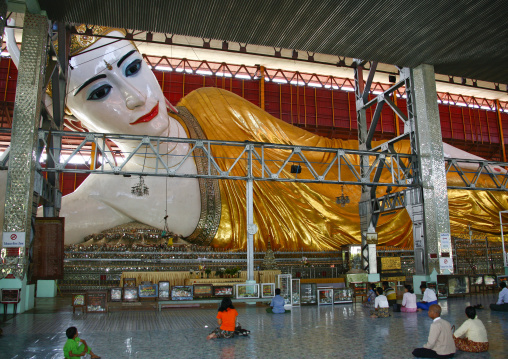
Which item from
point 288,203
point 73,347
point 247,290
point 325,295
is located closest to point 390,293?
point 325,295

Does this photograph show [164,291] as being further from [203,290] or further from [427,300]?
[427,300]

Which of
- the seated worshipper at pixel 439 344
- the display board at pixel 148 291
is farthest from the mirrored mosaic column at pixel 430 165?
the seated worshipper at pixel 439 344

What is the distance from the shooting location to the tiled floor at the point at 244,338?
161 inches

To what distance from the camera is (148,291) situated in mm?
7754

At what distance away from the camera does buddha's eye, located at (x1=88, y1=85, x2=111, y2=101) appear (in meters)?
10.5

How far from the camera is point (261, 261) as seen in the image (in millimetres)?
11258

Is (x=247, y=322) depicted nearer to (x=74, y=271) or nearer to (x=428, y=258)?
(x=428, y=258)

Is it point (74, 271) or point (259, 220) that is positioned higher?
point (259, 220)

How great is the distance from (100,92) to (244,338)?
7578mm

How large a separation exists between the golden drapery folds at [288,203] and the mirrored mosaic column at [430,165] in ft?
11.0

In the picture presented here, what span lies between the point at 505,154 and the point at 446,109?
13.2 ft

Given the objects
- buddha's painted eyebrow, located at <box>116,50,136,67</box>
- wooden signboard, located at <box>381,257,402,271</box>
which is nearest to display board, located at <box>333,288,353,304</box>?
wooden signboard, located at <box>381,257,402,271</box>

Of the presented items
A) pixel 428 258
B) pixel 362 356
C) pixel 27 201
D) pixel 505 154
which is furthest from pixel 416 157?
pixel 505 154

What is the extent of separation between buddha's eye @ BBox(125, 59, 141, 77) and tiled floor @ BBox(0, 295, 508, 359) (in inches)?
224
